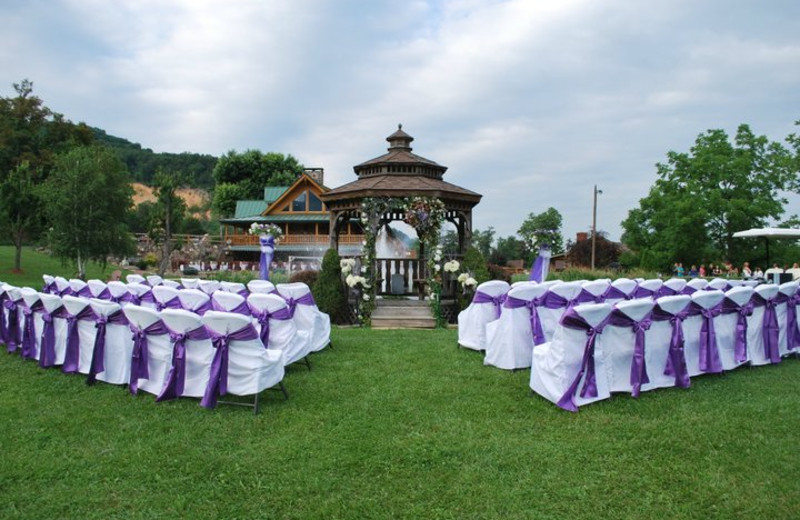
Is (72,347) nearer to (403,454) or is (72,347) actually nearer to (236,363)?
(236,363)

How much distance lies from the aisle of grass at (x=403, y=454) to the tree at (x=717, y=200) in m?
25.3

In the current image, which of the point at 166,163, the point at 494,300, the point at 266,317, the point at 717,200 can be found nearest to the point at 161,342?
the point at 266,317

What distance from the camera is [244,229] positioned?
139ft

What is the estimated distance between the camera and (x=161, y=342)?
6.02m

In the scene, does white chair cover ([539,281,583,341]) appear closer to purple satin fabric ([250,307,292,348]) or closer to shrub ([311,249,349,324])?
purple satin fabric ([250,307,292,348])

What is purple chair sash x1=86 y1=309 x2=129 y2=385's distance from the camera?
6539 mm

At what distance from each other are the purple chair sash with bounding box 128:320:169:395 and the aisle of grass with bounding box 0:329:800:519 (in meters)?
0.24

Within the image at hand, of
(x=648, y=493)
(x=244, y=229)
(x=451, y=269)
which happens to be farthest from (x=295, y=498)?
(x=244, y=229)

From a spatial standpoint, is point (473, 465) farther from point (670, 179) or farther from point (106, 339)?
point (670, 179)

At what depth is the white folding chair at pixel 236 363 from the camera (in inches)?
217

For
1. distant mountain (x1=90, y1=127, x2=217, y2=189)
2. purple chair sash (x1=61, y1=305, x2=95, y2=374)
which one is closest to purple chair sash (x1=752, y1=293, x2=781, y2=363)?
purple chair sash (x1=61, y1=305, x2=95, y2=374)

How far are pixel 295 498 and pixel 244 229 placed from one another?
4055 centimetres

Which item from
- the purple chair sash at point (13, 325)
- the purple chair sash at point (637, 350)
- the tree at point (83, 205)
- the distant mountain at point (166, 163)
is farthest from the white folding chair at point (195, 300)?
the distant mountain at point (166, 163)

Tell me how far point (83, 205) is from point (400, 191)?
1394 centimetres
